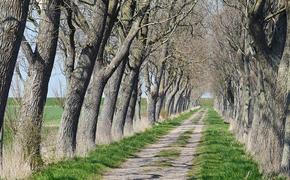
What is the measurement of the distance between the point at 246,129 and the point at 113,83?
6288 millimetres

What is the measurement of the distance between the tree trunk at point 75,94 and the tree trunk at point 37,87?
2700 millimetres

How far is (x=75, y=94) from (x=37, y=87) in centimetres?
305

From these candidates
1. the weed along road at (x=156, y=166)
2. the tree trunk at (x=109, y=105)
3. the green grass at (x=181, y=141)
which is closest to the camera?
the weed along road at (x=156, y=166)

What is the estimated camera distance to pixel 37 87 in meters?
12.4

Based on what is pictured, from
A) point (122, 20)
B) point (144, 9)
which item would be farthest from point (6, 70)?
point (122, 20)

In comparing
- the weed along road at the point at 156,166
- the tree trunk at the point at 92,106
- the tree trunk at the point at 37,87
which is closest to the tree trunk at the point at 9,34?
the tree trunk at the point at 37,87

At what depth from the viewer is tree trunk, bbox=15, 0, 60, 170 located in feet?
39.2

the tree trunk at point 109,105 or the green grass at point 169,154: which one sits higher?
the tree trunk at point 109,105

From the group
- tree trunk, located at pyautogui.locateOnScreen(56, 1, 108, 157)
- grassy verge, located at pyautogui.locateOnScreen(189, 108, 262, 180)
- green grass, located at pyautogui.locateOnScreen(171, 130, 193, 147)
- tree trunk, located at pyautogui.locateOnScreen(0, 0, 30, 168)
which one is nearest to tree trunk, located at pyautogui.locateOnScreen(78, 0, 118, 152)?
tree trunk, located at pyautogui.locateOnScreen(56, 1, 108, 157)

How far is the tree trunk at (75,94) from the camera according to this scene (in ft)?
49.8

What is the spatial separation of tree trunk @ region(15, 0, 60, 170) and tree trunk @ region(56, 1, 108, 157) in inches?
106

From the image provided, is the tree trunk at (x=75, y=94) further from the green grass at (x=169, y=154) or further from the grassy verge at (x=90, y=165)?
the green grass at (x=169, y=154)

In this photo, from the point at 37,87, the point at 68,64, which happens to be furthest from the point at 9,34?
the point at 68,64

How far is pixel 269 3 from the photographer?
16312mm
